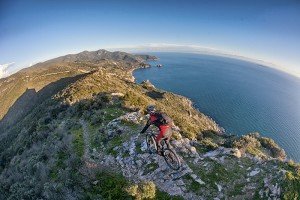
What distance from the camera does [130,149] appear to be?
19.9m

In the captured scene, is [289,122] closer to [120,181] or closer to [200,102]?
[200,102]

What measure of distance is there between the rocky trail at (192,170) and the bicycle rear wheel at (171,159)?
0.41 metres

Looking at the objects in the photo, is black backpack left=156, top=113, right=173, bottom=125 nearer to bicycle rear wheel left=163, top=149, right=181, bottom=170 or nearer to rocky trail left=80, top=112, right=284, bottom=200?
bicycle rear wheel left=163, top=149, right=181, bottom=170

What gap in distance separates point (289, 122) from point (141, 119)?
137853 millimetres

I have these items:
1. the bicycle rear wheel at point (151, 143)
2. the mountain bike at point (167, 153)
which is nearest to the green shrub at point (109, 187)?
the bicycle rear wheel at point (151, 143)

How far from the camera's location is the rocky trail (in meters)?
15.3

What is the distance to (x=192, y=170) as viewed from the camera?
16.8 metres

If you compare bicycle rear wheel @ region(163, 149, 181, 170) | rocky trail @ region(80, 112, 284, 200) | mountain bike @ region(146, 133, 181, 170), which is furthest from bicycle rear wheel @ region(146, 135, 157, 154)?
bicycle rear wheel @ region(163, 149, 181, 170)

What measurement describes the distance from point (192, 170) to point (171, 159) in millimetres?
1922

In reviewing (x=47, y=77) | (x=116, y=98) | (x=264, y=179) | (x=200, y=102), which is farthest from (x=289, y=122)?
(x=264, y=179)

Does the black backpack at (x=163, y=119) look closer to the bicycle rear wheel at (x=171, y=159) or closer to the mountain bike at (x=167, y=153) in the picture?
the mountain bike at (x=167, y=153)

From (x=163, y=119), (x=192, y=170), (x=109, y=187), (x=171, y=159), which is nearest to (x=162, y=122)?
(x=163, y=119)

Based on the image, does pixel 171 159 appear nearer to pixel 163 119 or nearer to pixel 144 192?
pixel 144 192

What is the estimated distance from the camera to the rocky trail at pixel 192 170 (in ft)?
50.1
